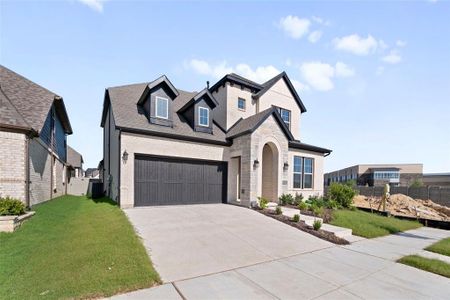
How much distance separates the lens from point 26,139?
9.78 meters

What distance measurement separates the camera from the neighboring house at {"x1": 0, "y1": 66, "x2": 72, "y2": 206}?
9.30 m

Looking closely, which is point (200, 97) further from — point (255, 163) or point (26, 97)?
point (26, 97)

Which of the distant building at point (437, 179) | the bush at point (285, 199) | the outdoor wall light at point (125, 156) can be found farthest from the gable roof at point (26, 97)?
the distant building at point (437, 179)

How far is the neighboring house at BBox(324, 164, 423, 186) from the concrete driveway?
5516 cm

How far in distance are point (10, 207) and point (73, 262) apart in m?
5.54

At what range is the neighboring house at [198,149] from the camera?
1141cm

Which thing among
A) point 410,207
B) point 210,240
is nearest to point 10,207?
point 210,240

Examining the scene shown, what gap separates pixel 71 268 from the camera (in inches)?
179

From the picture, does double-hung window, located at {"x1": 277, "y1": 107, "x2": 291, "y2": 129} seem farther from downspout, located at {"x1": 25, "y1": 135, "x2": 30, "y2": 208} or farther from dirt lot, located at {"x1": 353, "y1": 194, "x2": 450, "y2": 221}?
downspout, located at {"x1": 25, "y1": 135, "x2": 30, "y2": 208}

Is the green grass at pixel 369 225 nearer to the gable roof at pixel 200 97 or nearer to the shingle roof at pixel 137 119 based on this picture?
the shingle roof at pixel 137 119

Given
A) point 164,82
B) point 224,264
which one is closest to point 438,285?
point 224,264

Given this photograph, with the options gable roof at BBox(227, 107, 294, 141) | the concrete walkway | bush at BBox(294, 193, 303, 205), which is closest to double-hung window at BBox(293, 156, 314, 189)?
bush at BBox(294, 193, 303, 205)

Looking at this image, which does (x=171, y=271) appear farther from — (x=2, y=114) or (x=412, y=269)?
(x=2, y=114)

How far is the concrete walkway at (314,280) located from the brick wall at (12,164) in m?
8.41
